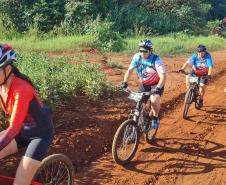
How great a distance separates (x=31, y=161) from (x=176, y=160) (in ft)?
12.8

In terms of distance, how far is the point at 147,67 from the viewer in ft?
27.6

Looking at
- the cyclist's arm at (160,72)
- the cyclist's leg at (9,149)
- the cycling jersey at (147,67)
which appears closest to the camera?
the cyclist's leg at (9,149)

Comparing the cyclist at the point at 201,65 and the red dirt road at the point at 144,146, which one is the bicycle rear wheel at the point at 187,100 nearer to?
the red dirt road at the point at 144,146

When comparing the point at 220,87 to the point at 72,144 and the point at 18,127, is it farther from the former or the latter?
the point at 18,127

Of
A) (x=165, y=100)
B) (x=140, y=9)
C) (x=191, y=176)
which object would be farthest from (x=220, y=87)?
(x=140, y=9)

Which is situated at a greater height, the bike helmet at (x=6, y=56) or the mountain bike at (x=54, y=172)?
the bike helmet at (x=6, y=56)

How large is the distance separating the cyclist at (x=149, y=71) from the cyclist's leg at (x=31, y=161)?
130 inches

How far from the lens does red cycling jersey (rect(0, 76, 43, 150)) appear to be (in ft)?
14.6

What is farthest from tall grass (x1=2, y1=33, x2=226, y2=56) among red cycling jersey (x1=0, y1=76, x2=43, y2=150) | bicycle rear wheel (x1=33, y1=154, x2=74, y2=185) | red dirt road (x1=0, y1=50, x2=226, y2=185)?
red cycling jersey (x1=0, y1=76, x2=43, y2=150)

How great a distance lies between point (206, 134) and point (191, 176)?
249cm

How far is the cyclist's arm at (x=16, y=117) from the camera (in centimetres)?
444

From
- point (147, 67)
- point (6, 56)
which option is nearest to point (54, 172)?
point (6, 56)

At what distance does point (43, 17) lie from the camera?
1975 cm

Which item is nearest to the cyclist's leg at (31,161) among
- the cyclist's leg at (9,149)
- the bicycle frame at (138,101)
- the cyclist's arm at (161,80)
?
the cyclist's leg at (9,149)
